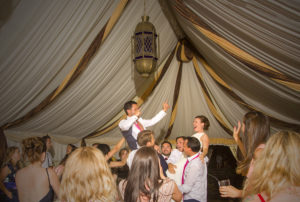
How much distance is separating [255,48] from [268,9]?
66cm

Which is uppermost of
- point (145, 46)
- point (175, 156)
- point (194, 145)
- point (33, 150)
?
point (145, 46)

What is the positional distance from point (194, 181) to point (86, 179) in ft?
4.27

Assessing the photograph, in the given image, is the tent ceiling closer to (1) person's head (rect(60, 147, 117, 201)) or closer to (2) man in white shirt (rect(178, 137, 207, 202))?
(2) man in white shirt (rect(178, 137, 207, 202))

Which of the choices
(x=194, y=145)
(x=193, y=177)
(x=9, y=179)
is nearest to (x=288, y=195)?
(x=193, y=177)

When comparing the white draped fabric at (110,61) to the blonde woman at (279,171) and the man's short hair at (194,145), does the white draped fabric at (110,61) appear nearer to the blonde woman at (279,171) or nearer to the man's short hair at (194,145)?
the blonde woman at (279,171)

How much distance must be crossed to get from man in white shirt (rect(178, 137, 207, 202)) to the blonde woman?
1.11 metres

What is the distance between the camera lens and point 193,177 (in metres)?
2.41

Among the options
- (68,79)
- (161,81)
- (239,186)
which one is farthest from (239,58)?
(239,186)

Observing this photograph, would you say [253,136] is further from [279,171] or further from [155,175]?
[155,175]

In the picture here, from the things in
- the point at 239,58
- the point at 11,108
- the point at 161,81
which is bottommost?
the point at 11,108

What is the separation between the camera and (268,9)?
6.24 ft

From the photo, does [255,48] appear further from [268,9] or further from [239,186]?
[239,186]

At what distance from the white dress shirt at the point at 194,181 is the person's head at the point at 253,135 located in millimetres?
523

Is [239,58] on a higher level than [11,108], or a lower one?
higher
